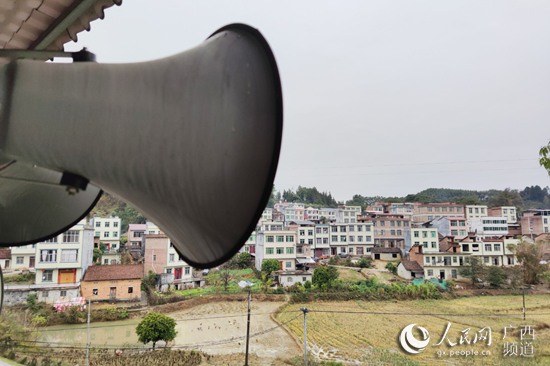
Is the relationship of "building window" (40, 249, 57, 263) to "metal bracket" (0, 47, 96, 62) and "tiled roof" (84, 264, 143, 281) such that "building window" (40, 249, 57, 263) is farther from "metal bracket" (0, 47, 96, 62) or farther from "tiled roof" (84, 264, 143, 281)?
"metal bracket" (0, 47, 96, 62)

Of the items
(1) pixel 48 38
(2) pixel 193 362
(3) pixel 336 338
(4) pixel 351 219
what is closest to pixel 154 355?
(2) pixel 193 362

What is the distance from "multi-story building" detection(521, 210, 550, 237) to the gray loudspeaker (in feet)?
Answer: 72.0

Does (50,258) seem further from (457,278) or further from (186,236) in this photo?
(457,278)

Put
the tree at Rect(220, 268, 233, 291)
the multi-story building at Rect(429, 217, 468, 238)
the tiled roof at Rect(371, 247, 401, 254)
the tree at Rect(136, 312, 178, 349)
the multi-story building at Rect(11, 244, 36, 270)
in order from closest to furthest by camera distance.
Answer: the tree at Rect(136, 312, 178, 349) → the multi-story building at Rect(11, 244, 36, 270) → the tree at Rect(220, 268, 233, 291) → the tiled roof at Rect(371, 247, 401, 254) → the multi-story building at Rect(429, 217, 468, 238)

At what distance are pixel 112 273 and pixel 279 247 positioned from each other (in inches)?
237

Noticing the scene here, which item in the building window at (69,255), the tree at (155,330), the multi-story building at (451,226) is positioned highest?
the multi-story building at (451,226)

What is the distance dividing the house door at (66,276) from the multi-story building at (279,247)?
6.43m

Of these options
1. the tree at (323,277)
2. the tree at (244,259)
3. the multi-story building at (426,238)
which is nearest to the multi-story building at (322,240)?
the tree at (244,259)

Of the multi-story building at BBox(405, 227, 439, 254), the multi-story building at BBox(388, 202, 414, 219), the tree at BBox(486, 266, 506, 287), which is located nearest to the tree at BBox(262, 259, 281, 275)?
the multi-story building at BBox(405, 227, 439, 254)

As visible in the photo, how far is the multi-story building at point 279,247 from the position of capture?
480 inches

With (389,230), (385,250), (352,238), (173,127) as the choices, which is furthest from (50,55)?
(389,230)

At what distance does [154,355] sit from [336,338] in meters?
4.11

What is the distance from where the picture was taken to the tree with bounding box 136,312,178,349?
6.55 metres

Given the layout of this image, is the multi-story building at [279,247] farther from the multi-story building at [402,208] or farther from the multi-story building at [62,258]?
the multi-story building at [402,208]
